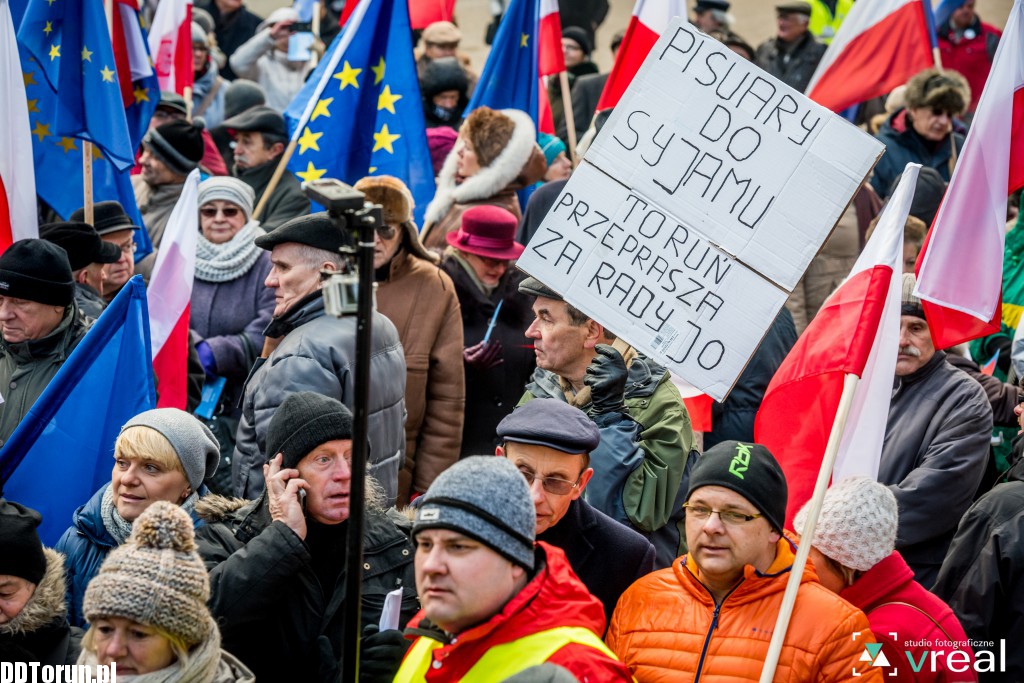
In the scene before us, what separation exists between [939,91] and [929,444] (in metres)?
4.91

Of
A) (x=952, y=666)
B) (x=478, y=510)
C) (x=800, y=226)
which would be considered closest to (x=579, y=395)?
(x=800, y=226)

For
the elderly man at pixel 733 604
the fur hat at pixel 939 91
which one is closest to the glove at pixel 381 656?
the elderly man at pixel 733 604

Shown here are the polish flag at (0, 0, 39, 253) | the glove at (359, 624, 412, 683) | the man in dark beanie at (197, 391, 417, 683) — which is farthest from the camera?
the polish flag at (0, 0, 39, 253)

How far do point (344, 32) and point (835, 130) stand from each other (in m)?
4.07

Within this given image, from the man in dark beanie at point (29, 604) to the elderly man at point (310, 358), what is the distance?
96 cm

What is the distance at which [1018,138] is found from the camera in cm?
577

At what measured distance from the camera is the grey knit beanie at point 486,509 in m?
3.35

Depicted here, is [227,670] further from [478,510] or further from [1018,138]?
[1018,138]

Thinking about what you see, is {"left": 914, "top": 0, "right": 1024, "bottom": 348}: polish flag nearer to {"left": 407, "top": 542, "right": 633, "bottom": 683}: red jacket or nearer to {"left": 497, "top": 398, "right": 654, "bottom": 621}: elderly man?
{"left": 497, "top": 398, "right": 654, "bottom": 621}: elderly man

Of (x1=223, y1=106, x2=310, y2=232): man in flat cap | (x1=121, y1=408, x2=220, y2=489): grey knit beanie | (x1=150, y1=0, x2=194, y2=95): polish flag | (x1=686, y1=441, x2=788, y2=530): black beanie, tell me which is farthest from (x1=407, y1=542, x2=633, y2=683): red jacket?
(x1=150, y1=0, x2=194, y2=95): polish flag

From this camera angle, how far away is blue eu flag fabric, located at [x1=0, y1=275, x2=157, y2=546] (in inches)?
211

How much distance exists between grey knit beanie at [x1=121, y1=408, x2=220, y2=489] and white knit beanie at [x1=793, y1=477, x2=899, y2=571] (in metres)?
2.06

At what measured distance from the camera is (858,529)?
14.8ft

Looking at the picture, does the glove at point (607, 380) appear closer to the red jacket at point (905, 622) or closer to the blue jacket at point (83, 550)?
the red jacket at point (905, 622)
